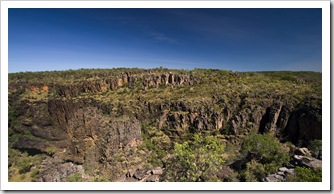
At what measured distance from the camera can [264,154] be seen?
11320mm

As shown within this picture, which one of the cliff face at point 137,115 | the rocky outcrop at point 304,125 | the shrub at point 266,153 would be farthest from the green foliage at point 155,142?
the rocky outcrop at point 304,125

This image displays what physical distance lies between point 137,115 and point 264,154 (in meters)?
13.7

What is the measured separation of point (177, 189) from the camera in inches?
273

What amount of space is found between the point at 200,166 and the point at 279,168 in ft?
12.9

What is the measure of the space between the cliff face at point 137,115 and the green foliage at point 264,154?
6528mm

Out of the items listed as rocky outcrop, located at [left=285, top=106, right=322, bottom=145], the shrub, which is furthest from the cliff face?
the shrub

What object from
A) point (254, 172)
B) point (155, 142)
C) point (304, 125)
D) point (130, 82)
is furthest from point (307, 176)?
point (130, 82)

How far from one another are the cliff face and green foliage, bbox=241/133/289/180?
6.53 m

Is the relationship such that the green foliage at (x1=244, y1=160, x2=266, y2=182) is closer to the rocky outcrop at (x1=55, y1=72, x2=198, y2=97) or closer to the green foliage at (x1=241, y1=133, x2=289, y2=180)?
the green foliage at (x1=241, y1=133, x2=289, y2=180)

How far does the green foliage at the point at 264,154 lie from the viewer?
32.9 feet

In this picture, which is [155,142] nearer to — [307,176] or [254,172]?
[254,172]

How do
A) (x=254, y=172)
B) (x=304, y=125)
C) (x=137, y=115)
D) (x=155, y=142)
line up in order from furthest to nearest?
1. (x=137, y=115)
2. (x=155, y=142)
3. (x=304, y=125)
4. (x=254, y=172)

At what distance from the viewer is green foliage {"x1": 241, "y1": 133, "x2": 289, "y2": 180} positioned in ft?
32.9
